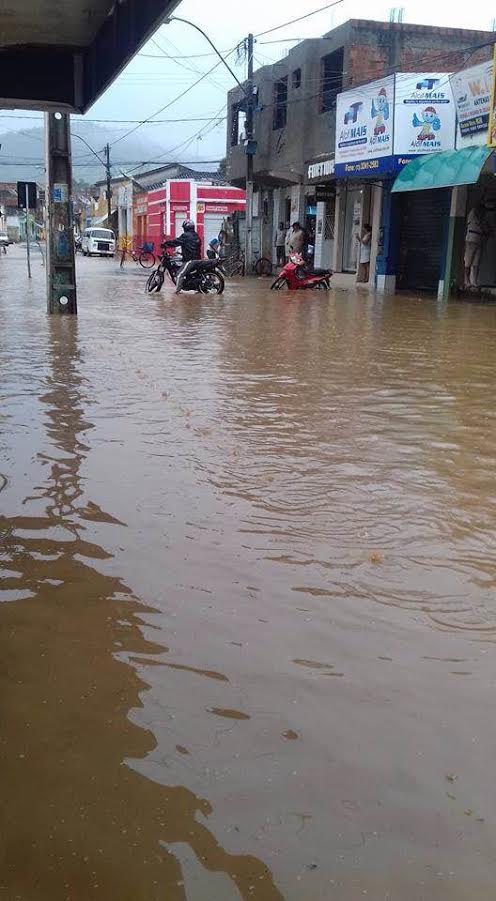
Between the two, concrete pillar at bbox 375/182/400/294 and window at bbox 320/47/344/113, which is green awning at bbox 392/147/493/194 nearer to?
concrete pillar at bbox 375/182/400/294

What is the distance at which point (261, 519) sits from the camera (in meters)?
4.26

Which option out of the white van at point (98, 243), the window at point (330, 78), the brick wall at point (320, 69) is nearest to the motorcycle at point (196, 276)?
the brick wall at point (320, 69)

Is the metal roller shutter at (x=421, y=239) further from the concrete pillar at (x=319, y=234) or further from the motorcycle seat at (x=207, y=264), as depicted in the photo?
the motorcycle seat at (x=207, y=264)

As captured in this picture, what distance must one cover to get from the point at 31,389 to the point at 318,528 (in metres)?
4.26

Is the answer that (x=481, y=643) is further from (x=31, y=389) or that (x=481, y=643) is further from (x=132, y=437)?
(x=31, y=389)

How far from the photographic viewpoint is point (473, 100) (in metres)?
18.3

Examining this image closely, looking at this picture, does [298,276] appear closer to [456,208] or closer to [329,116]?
[456,208]

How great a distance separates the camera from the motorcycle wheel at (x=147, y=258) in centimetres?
3897

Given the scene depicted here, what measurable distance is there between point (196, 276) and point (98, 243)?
117ft

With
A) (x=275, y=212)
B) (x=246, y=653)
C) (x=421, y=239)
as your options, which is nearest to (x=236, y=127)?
(x=275, y=212)

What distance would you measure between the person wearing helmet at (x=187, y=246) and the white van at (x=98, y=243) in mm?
35267

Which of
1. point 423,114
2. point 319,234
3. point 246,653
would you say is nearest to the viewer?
point 246,653

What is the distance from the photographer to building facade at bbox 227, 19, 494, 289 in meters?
26.6

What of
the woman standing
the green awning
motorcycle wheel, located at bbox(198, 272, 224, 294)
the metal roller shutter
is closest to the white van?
the woman standing
